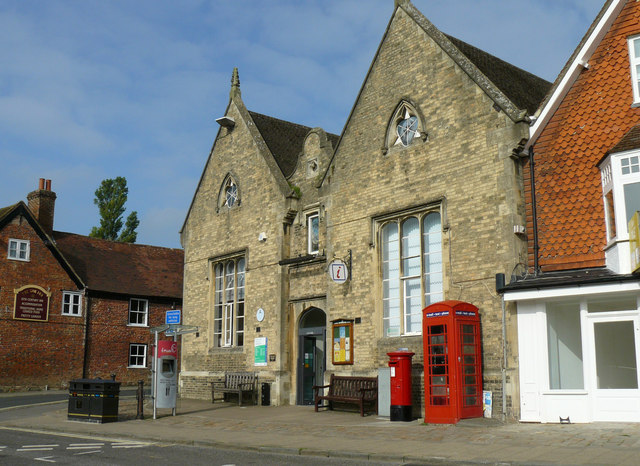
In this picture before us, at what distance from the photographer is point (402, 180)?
17875 millimetres

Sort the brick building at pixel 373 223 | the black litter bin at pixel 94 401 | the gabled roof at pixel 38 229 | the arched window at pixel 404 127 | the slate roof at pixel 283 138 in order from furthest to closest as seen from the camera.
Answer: the gabled roof at pixel 38 229, the slate roof at pixel 283 138, the arched window at pixel 404 127, the black litter bin at pixel 94 401, the brick building at pixel 373 223

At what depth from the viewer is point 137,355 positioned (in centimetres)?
3531

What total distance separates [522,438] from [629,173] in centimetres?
561

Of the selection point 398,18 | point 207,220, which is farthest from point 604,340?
point 207,220

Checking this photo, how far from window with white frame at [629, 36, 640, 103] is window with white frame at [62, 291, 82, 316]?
2715 centimetres

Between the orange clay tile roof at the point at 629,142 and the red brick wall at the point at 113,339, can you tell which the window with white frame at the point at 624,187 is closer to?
the orange clay tile roof at the point at 629,142

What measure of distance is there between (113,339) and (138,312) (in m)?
2.07

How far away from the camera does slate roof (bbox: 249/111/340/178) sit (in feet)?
79.1

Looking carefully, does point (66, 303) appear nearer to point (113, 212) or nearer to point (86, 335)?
point (86, 335)

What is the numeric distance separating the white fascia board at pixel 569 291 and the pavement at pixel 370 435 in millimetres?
2486

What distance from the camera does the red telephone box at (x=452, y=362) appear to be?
14297 mm

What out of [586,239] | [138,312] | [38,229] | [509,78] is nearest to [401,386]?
[586,239]

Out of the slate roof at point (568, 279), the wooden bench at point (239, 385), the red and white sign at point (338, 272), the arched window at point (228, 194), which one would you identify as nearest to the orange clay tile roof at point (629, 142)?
the slate roof at point (568, 279)

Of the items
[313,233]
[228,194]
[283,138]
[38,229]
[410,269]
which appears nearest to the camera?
[410,269]
